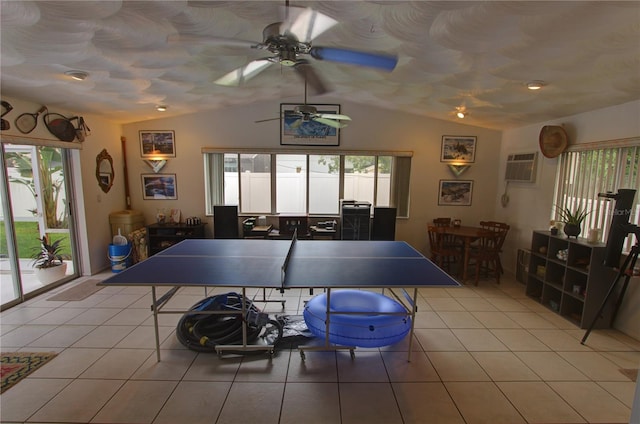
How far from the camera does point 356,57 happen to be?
184 centimetres

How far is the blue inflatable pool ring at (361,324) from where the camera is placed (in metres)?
2.47

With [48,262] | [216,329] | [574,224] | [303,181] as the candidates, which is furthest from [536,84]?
[48,262]

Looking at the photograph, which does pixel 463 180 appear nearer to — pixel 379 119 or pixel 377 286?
pixel 379 119

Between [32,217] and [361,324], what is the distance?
4.57 meters

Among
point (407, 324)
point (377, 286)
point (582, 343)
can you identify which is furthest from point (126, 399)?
point (582, 343)

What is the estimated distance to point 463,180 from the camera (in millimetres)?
5305

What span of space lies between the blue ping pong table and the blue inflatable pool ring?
10 cm

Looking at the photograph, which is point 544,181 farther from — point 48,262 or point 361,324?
point 48,262

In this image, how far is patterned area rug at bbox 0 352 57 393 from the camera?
2.31m

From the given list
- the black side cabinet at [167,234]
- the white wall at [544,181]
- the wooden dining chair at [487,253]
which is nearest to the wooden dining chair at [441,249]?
the wooden dining chair at [487,253]

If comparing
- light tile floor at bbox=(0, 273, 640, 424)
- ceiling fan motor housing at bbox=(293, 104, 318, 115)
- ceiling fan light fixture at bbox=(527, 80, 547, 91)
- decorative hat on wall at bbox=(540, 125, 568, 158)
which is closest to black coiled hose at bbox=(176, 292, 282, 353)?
light tile floor at bbox=(0, 273, 640, 424)

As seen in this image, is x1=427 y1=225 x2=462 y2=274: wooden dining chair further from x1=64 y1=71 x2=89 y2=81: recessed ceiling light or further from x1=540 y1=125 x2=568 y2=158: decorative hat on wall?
x1=64 y1=71 x2=89 y2=81: recessed ceiling light

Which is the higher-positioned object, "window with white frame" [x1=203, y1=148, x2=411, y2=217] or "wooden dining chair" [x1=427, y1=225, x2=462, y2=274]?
"window with white frame" [x1=203, y1=148, x2=411, y2=217]

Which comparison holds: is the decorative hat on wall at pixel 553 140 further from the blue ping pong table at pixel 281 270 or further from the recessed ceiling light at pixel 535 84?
the blue ping pong table at pixel 281 270
